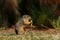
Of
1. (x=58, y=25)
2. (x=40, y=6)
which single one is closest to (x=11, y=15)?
(x=40, y=6)

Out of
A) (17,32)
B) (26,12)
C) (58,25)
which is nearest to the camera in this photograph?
(17,32)

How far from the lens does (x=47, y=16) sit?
12.5 meters

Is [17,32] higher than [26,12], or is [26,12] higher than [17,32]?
[26,12]

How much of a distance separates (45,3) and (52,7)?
15.2 inches

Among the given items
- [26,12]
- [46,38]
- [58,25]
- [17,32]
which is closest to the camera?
[46,38]

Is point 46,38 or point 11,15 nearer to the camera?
point 46,38

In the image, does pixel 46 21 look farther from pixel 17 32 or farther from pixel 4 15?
pixel 17 32

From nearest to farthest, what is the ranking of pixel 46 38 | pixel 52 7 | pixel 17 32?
pixel 46 38 → pixel 17 32 → pixel 52 7

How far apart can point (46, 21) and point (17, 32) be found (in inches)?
136

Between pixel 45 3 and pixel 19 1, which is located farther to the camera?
pixel 19 1

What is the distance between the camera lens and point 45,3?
1278 centimetres

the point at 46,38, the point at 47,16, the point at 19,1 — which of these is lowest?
the point at 46,38

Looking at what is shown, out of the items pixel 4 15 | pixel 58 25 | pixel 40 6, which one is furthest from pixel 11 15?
pixel 58 25

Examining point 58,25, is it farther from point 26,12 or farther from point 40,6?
point 26,12
